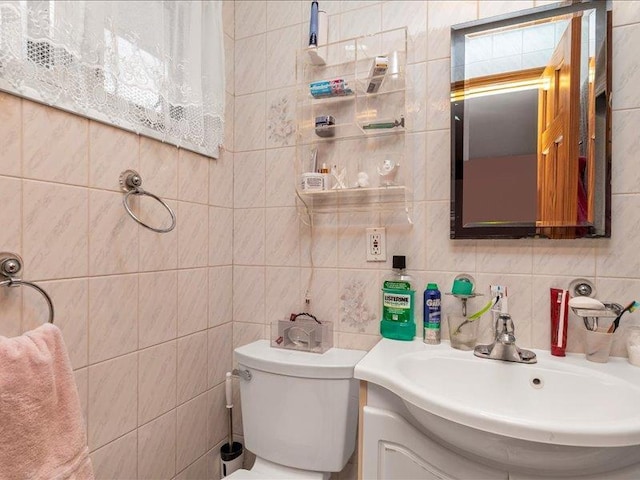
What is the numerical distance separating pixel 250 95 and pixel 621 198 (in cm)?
132

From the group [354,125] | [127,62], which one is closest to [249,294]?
[354,125]

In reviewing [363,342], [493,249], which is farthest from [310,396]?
[493,249]

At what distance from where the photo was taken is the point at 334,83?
1309 mm

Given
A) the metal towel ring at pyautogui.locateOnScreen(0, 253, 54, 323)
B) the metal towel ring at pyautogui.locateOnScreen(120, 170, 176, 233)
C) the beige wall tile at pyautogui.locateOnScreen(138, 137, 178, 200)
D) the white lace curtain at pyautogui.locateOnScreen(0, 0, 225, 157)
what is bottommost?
the metal towel ring at pyautogui.locateOnScreen(0, 253, 54, 323)

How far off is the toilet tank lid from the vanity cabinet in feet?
1.68

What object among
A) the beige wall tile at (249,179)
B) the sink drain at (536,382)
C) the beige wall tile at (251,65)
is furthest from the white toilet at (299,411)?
the beige wall tile at (251,65)

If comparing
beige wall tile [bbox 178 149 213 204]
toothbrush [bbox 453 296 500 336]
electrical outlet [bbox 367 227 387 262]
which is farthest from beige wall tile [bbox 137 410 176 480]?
toothbrush [bbox 453 296 500 336]

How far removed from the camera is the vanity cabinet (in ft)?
4.11

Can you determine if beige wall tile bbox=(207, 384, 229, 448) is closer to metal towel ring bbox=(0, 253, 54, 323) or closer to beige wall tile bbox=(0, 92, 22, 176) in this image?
metal towel ring bbox=(0, 253, 54, 323)

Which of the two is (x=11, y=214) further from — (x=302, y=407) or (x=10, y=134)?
(x=302, y=407)

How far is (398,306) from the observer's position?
1.22 metres

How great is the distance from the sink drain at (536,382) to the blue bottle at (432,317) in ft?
0.90

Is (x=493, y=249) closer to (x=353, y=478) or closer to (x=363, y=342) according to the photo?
(x=363, y=342)

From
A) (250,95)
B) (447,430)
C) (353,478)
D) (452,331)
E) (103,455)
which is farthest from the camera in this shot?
(250,95)
